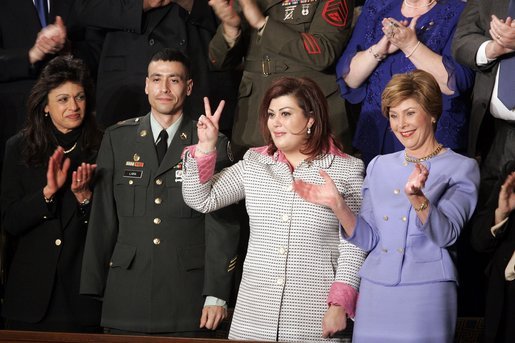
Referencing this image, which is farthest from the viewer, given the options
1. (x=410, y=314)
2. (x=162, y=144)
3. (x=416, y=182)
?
(x=162, y=144)

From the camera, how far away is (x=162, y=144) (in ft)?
14.5

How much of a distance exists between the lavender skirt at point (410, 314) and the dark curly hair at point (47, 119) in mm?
1595

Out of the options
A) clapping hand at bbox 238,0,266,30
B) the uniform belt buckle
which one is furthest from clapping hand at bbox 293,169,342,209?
clapping hand at bbox 238,0,266,30

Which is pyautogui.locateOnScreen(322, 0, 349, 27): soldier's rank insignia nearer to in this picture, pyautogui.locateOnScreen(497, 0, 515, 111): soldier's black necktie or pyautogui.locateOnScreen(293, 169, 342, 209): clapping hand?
pyautogui.locateOnScreen(497, 0, 515, 111): soldier's black necktie

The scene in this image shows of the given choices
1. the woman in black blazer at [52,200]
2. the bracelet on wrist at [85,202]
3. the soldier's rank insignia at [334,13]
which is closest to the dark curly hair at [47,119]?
the woman in black blazer at [52,200]

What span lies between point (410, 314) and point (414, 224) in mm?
323

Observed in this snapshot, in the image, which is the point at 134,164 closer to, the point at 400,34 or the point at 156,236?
the point at 156,236

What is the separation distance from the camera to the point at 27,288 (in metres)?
4.49

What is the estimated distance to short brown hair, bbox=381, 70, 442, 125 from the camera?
3.79 metres

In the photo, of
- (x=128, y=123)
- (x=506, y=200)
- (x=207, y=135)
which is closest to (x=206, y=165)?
(x=207, y=135)

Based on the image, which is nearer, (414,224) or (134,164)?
(414,224)

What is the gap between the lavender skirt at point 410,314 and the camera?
11.8 feet

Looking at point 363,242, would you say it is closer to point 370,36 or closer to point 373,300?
point 373,300

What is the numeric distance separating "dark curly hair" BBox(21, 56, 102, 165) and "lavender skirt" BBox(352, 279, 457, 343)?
159 centimetres
